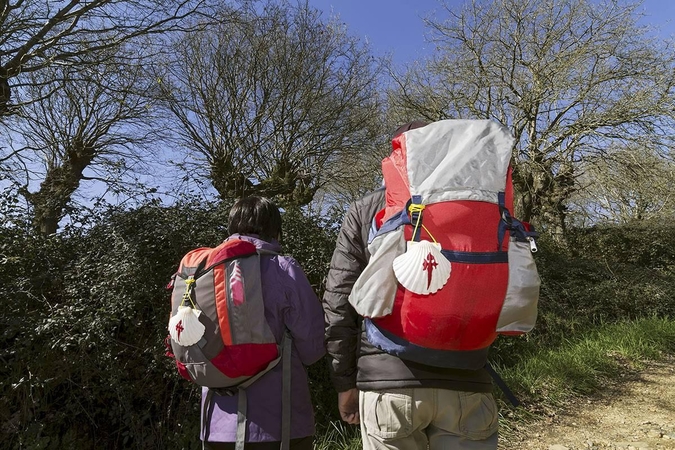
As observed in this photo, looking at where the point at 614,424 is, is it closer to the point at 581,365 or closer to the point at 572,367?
the point at 572,367

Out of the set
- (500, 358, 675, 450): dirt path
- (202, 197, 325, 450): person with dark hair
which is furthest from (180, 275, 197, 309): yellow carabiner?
(500, 358, 675, 450): dirt path

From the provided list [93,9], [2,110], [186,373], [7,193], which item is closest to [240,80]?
[93,9]

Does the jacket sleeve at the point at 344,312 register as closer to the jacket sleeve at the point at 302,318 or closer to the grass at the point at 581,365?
the jacket sleeve at the point at 302,318

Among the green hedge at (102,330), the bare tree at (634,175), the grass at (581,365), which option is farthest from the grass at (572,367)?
the bare tree at (634,175)

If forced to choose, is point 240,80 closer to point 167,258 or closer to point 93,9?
point 93,9

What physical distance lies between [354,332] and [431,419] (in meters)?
0.40

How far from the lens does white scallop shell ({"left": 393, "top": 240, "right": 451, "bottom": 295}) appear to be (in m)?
1.44

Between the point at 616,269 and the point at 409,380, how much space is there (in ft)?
29.3

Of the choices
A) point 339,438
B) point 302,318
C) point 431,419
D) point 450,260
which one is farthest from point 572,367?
point 450,260

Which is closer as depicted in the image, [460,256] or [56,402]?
[460,256]

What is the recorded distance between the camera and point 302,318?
1.91m

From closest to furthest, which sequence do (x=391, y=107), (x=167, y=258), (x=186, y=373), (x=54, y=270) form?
(x=186, y=373), (x=54, y=270), (x=167, y=258), (x=391, y=107)

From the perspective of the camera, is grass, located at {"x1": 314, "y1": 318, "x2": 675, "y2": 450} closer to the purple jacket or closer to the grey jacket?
the purple jacket

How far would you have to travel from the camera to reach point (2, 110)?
538 centimetres
